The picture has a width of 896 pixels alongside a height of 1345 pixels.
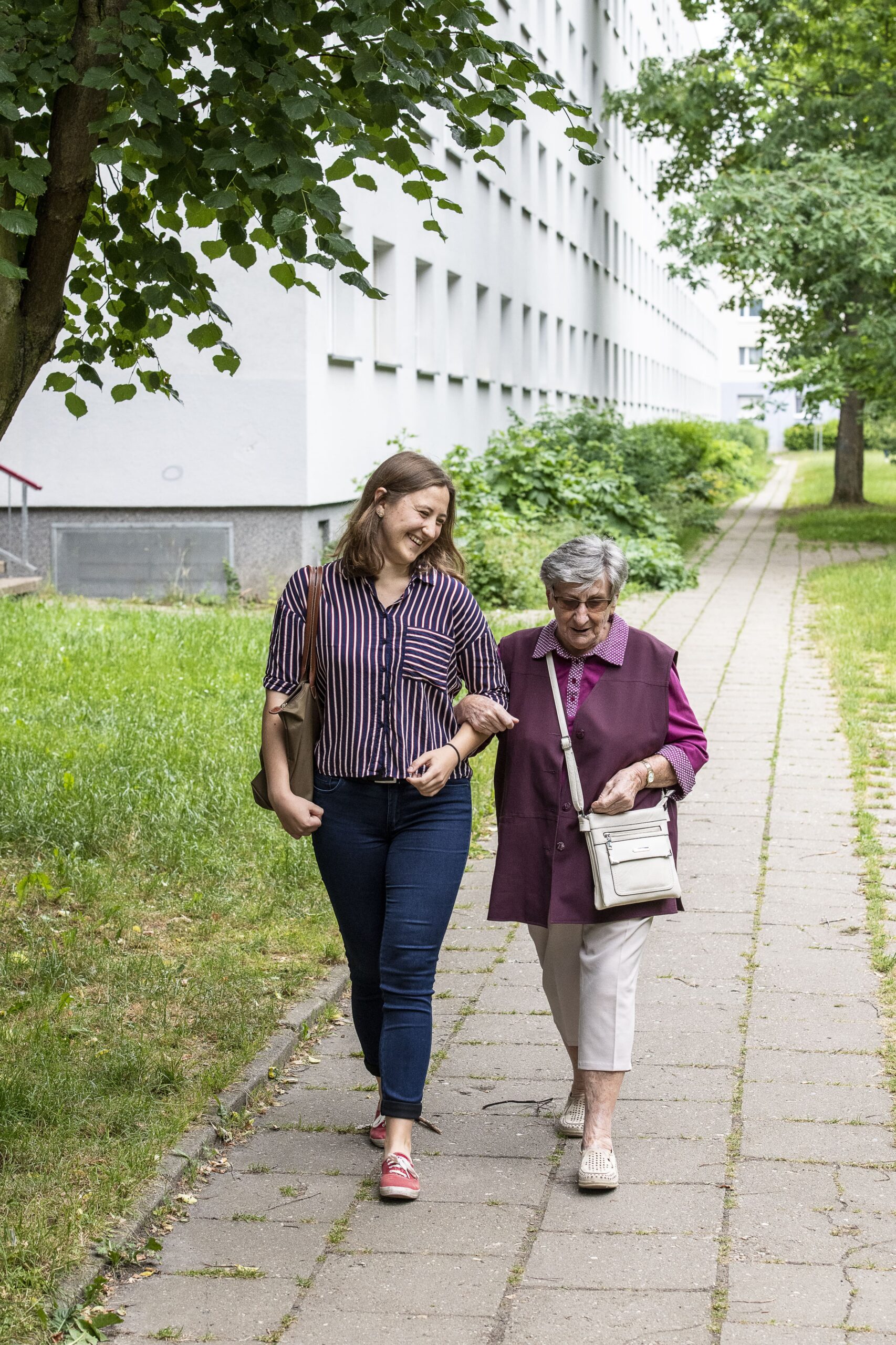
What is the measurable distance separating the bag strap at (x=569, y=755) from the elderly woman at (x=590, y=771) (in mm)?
18

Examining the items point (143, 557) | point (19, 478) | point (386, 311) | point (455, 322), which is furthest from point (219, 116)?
point (455, 322)

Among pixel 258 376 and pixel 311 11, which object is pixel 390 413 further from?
pixel 311 11

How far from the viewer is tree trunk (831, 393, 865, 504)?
107 feet

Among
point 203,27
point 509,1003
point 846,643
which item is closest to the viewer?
point 203,27

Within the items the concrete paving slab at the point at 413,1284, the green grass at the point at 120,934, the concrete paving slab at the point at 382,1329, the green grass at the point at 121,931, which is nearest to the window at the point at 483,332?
the green grass at the point at 121,931

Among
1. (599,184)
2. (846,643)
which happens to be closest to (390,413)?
(846,643)

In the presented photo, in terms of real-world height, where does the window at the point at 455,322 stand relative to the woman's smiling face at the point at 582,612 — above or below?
above

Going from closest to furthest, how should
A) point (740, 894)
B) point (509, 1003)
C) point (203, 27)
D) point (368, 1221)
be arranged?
point (368, 1221), point (203, 27), point (509, 1003), point (740, 894)

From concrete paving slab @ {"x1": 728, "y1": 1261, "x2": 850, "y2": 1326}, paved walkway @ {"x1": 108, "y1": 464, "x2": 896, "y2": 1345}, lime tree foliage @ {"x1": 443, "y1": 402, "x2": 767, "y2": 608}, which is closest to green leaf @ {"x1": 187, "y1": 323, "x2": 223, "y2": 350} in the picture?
paved walkway @ {"x1": 108, "y1": 464, "x2": 896, "y2": 1345}

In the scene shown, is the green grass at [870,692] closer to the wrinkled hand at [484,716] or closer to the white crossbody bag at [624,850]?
the white crossbody bag at [624,850]

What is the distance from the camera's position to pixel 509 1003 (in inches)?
213

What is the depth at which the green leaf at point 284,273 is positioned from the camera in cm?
516

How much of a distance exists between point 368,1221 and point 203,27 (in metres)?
3.46

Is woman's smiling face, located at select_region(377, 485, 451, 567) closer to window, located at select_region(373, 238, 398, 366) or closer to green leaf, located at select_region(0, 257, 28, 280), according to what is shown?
green leaf, located at select_region(0, 257, 28, 280)
